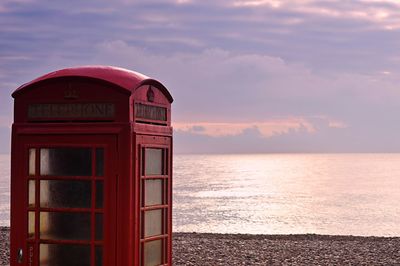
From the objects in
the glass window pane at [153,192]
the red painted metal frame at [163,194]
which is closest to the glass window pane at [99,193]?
the red painted metal frame at [163,194]

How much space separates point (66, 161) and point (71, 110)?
480mm

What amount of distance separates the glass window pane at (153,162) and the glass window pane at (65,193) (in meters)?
0.59

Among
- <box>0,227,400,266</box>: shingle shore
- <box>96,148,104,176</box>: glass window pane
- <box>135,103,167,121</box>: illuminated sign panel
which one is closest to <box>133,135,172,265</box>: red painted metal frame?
<box>135,103,167,121</box>: illuminated sign panel

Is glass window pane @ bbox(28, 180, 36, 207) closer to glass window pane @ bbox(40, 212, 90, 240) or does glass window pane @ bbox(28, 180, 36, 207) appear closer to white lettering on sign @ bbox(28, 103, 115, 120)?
glass window pane @ bbox(40, 212, 90, 240)

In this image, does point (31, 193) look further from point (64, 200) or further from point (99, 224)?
point (99, 224)

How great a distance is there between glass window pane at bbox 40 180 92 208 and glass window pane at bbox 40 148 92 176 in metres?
0.10

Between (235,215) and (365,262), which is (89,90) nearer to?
(365,262)

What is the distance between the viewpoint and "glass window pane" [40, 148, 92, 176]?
23.0ft

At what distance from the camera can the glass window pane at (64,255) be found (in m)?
7.13

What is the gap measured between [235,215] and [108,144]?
4128 cm

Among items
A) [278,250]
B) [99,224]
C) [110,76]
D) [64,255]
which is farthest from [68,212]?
[278,250]

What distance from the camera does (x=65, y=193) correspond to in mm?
7109

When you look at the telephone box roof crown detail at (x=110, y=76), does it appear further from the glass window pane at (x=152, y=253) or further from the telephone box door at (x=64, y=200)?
the glass window pane at (x=152, y=253)

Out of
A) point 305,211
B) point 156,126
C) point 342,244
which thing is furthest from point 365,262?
point 305,211
